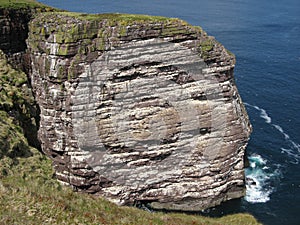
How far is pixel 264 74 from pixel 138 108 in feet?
170

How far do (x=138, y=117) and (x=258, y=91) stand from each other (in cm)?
4304

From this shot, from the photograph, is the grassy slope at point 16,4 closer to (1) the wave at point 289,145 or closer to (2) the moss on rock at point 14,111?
(2) the moss on rock at point 14,111

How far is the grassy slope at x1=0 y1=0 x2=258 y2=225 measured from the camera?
13312 mm

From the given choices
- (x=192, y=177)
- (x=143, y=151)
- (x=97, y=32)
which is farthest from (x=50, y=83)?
(x=192, y=177)

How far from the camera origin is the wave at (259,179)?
155 feet

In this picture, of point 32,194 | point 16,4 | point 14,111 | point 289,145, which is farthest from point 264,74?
point 32,194

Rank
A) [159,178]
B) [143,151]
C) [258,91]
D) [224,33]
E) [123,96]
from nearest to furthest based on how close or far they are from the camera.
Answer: [123,96]
[143,151]
[159,178]
[258,91]
[224,33]

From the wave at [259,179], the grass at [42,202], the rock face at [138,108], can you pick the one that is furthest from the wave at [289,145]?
the grass at [42,202]

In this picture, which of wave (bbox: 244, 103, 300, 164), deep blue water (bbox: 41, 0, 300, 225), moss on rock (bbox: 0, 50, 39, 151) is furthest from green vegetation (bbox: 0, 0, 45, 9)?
wave (bbox: 244, 103, 300, 164)

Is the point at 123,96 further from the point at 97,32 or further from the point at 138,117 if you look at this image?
the point at 97,32

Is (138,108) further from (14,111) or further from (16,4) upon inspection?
(16,4)

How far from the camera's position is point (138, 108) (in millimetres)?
38750

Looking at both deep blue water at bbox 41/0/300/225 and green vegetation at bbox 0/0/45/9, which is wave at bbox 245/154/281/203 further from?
green vegetation at bbox 0/0/45/9

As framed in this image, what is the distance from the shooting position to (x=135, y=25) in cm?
3488
